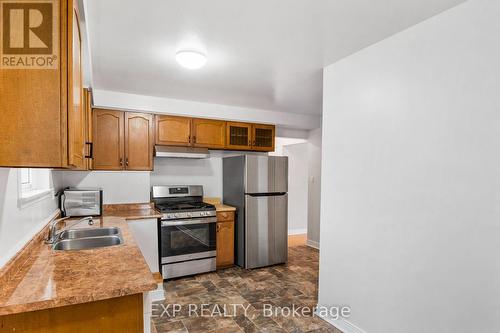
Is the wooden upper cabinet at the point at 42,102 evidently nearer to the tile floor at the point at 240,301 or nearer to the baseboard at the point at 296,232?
the tile floor at the point at 240,301

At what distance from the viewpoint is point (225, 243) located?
4031 millimetres

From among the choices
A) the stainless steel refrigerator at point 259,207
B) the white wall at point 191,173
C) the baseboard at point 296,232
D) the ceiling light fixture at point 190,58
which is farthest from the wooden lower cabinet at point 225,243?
the baseboard at point 296,232

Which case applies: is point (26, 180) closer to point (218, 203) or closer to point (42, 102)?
point (42, 102)

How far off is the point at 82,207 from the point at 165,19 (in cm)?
233

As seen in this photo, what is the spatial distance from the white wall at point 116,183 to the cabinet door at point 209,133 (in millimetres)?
855

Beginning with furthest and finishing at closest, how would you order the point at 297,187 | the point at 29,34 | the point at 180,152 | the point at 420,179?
the point at 297,187, the point at 180,152, the point at 420,179, the point at 29,34

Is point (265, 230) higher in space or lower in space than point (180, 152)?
lower

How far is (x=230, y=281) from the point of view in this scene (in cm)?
357

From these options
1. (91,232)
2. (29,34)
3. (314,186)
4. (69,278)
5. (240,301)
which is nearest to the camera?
(29,34)

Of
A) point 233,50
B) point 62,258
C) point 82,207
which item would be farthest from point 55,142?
point 82,207

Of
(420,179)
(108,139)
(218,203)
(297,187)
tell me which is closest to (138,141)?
(108,139)

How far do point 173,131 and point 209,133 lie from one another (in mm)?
510

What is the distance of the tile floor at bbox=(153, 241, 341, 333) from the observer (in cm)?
254

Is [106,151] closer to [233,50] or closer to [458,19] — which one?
[233,50]
